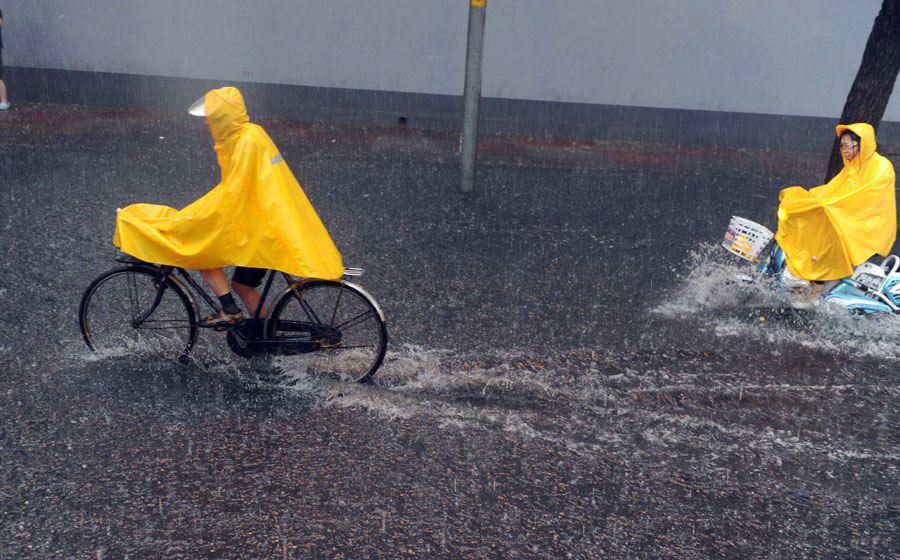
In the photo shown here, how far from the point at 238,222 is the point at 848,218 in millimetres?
4360

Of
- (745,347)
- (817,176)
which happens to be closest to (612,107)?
(817,176)

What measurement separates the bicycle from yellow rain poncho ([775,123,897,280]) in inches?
133

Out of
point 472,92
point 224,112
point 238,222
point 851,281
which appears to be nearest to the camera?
point 224,112

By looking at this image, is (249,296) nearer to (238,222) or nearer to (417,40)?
(238,222)

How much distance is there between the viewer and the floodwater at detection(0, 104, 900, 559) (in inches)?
137

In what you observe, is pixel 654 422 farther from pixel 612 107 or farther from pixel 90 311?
pixel 612 107

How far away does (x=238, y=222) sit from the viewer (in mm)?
4250

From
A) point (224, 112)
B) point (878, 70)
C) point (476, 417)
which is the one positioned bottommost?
point (476, 417)

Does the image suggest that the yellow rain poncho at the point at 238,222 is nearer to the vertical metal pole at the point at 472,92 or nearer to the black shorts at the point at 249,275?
the black shorts at the point at 249,275

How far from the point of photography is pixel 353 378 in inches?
187

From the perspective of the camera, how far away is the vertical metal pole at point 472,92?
8500 mm

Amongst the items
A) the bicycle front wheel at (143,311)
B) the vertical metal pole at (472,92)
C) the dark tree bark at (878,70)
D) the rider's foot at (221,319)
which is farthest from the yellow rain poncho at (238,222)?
the dark tree bark at (878,70)

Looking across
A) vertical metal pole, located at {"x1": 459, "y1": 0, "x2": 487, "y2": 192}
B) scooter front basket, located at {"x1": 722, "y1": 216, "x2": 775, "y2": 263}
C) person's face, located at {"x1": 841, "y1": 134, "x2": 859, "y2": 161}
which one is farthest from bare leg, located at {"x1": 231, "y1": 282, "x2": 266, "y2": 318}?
vertical metal pole, located at {"x1": 459, "y1": 0, "x2": 487, "y2": 192}

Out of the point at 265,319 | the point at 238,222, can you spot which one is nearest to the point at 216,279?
the point at 265,319
